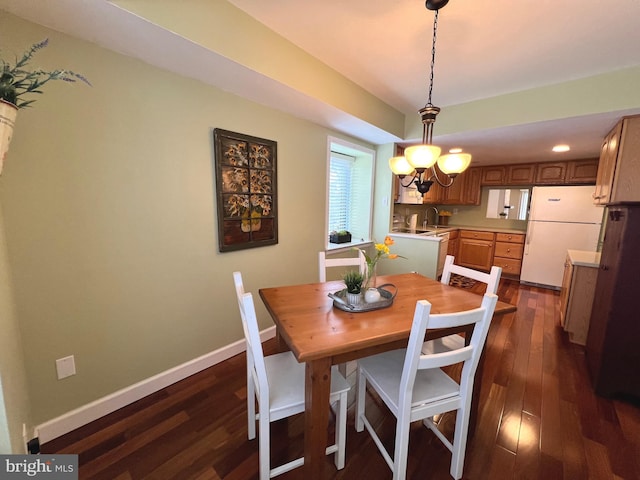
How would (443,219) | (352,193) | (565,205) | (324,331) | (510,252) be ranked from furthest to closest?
1. (443,219)
2. (510,252)
3. (565,205)
4. (352,193)
5. (324,331)

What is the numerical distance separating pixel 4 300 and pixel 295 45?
2.08 metres

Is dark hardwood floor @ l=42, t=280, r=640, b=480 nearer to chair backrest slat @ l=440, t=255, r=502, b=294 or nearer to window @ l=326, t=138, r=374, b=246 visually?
chair backrest slat @ l=440, t=255, r=502, b=294

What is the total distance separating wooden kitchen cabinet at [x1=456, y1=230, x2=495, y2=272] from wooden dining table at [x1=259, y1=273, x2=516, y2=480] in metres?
3.78

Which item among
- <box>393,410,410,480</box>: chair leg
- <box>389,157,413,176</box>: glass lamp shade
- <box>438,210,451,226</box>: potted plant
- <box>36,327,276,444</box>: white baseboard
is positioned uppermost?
<box>389,157,413,176</box>: glass lamp shade

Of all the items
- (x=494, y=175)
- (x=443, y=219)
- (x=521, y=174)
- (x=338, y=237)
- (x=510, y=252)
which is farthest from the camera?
(x=443, y=219)

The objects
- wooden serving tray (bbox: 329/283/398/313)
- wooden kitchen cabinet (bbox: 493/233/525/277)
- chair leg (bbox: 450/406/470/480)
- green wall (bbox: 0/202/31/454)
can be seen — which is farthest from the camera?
wooden kitchen cabinet (bbox: 493/233/525/277)

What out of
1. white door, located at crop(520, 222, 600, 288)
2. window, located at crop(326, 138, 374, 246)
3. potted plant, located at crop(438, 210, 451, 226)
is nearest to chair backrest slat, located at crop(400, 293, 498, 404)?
window, located at crop(326, 138, 374, 246)

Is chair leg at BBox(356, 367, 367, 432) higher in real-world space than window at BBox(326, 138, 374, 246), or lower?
lower

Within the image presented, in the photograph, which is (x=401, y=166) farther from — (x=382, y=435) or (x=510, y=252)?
(x=510, y=252)

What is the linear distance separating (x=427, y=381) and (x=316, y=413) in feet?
1.94

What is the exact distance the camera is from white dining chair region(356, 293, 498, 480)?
998 mm

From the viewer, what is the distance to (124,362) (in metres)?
1.62

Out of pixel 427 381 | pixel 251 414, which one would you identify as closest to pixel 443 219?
pixel 427 381

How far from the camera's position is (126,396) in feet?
5.38
